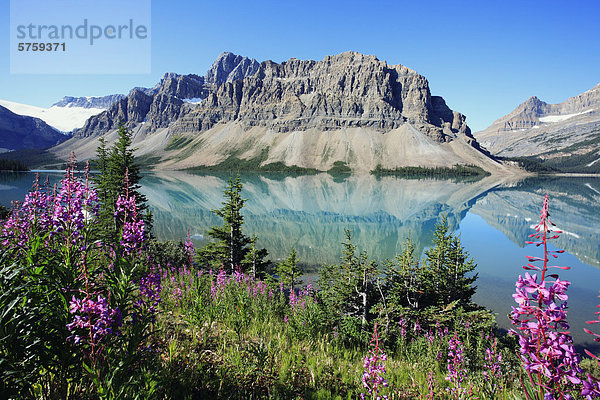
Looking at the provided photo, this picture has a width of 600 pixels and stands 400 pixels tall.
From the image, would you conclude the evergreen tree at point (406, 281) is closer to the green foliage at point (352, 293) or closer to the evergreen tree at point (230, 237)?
the green foliage at point (352, 293)

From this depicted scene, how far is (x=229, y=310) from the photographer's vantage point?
8289mm

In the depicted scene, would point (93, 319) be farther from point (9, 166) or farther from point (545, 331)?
point (9, 166)

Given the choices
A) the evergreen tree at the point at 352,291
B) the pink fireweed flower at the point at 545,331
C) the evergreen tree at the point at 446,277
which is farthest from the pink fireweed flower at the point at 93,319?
the evergreen tree at the point at 446,277

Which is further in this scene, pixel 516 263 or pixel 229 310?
pixel 516 263

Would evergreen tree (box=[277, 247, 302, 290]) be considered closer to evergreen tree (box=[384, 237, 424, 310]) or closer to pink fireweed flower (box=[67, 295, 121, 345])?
evergreen tree (box=[384, 237, 424, 310])

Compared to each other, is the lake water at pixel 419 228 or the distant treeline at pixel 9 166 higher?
the distant treeline at pixel 9 166

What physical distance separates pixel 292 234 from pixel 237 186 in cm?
2826

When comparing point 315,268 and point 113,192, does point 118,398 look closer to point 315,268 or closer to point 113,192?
point 113,192

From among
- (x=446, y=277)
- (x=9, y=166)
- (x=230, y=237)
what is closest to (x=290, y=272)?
(x=230, y=237)

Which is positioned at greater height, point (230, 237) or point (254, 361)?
point (254, 361)

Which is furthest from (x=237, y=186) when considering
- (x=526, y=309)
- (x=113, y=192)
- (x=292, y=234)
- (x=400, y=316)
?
(x=292, y=234)

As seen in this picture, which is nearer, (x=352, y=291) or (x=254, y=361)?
(x=254, y=361)

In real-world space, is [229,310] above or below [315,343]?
above

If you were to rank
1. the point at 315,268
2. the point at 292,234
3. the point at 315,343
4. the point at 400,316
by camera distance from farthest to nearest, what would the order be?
the point at 292,234 → the point at 315,268 → the point at 400,316 → the point at 315,343
